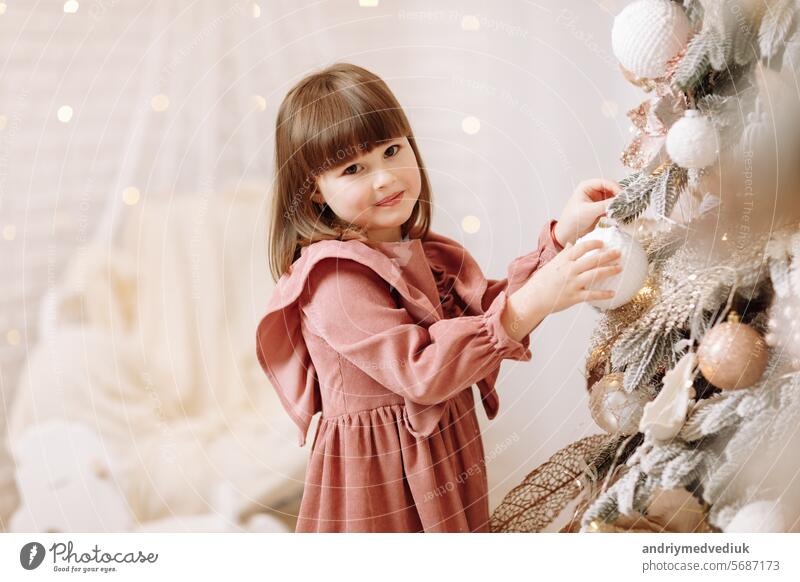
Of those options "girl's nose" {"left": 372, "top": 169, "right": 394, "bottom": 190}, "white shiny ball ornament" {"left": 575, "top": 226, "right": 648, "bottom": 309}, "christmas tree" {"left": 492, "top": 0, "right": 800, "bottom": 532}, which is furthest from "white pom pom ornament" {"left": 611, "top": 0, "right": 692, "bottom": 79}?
"girl's nose" {"left": 372, "top": 169, "right": 394, "bottom": 190}

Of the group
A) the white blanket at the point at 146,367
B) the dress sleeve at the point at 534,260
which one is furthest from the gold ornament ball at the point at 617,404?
the white blanket at the point at 146,367

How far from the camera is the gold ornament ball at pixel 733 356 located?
2.14 feet

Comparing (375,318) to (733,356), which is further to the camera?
(375,318)

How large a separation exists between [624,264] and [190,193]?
1.73 feet

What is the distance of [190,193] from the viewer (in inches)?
37.9

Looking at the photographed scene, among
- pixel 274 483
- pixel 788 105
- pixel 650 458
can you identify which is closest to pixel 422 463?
pixel 650 458

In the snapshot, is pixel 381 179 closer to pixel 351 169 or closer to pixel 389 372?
pixel 351 169

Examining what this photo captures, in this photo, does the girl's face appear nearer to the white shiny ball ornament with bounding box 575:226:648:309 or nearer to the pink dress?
the pink dress

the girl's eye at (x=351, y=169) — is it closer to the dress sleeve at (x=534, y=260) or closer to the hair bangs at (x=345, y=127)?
the hair bangs at (x=345, y=127)

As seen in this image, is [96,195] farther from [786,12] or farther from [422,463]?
[786,12]

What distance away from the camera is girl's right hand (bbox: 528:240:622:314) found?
69cm

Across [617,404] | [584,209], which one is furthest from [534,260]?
[617,404]

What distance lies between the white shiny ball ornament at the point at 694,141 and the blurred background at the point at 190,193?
0.74ft

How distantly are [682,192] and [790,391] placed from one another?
7.5 inches
